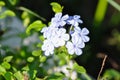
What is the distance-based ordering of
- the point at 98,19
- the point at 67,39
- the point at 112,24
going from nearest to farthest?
the point at 67,39
the point at 98,19
the point at 112,24

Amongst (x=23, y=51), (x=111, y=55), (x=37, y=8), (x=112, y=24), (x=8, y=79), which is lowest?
(x=8, y=79)

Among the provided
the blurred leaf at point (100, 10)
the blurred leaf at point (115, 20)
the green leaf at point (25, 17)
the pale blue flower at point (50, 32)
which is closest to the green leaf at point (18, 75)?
the pale blue flower at point (50, 32)

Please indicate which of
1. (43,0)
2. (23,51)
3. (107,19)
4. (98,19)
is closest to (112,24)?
(107,19)

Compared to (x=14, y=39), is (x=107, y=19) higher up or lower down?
higher up

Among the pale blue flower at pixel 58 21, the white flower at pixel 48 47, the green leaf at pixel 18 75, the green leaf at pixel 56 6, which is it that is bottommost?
the green leaf at pixel 18 75

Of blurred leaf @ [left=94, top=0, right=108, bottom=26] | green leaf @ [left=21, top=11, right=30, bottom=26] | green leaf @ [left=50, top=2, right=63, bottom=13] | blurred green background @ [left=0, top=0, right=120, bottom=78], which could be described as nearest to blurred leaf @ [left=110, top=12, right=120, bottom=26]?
blurred green background @ [left=0, top=0, right=120, bottom=78]

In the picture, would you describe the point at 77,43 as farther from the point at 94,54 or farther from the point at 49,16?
the point at 49,16

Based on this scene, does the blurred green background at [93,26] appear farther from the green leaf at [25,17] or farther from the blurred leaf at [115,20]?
the green leaf at [25,17]

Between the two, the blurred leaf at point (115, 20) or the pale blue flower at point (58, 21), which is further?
the blurred leaf at point (115, 20)

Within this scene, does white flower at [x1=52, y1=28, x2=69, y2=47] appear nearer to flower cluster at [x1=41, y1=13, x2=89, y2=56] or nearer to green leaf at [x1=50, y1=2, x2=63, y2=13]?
flower cluster at [x1=41, y1=13, x2=89, y2=56]
